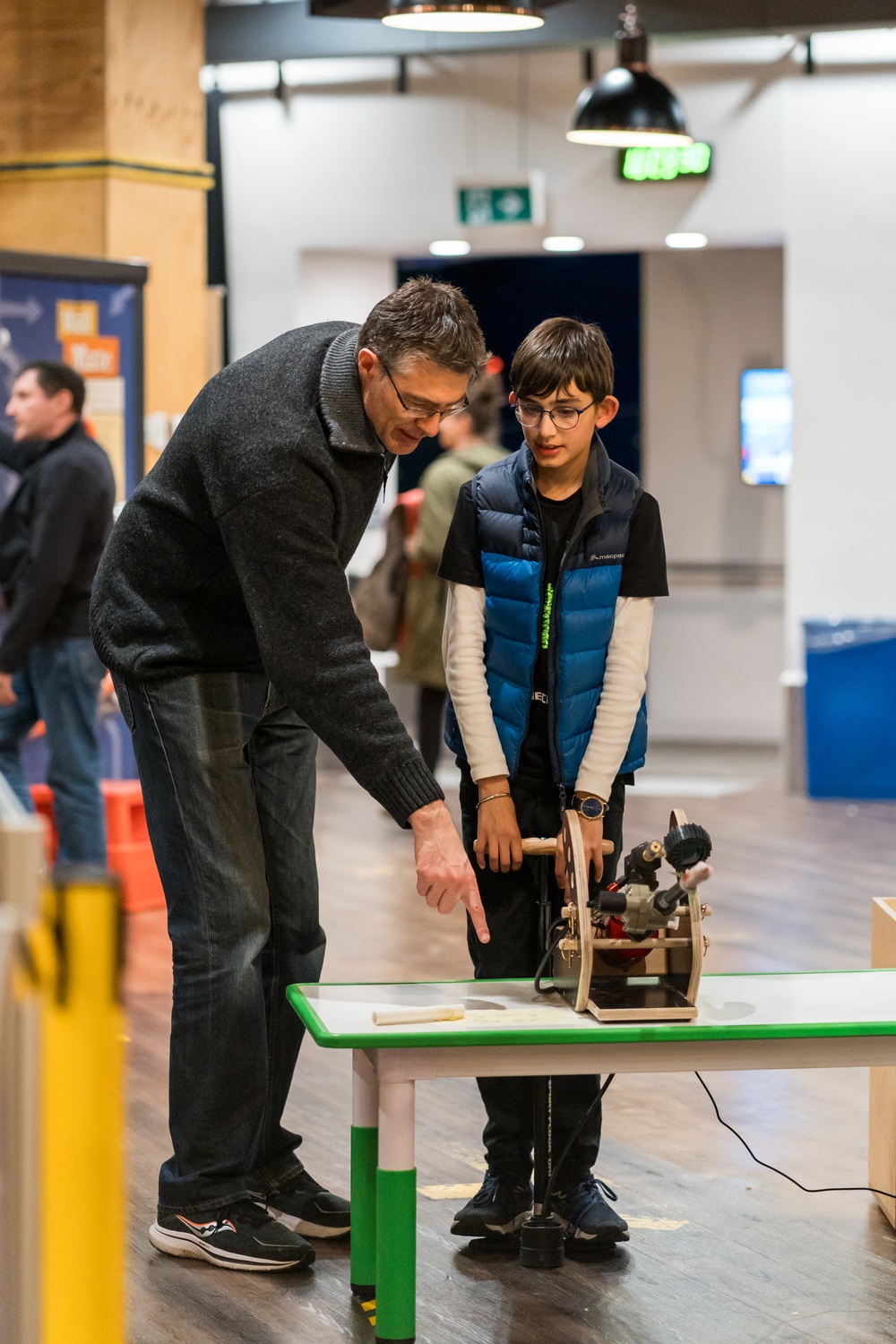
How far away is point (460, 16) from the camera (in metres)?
4.64

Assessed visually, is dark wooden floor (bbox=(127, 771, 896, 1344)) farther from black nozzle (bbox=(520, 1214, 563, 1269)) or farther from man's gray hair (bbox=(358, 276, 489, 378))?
man's gray hair (bbox=(358, 276, 489, 378))

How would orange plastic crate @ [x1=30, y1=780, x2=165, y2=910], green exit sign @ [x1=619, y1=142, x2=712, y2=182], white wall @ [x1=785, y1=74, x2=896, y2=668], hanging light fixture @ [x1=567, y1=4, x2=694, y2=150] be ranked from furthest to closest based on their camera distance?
1. green exit sign @ [x1=619, y1=142, x2=712, y2=182]
2. white wall @ [x1=785, y1=74, x2=896, y2=668]
3. hanging light fixture @ [x1=567, y1=4, x2=694, y2=150]
4. orange plastic crate @ [x1=30, y1=780, x2=165, y2=910]

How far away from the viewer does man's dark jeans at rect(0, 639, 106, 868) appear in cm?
507

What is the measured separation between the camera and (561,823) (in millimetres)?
2791

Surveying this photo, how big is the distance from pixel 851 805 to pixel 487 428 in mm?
2337

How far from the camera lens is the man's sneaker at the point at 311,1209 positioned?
2951mm

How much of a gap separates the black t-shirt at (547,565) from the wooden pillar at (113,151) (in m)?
3.96

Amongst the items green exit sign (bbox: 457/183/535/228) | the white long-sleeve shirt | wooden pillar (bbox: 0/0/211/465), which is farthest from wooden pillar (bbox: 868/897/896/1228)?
green exit sign (bbox: 457/183/535/228)

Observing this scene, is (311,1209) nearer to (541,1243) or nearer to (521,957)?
(541,1243)

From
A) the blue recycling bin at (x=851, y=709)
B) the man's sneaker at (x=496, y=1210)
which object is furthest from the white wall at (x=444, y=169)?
the man's sneaker at (x=496, y=1210)

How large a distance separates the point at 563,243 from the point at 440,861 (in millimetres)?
6852

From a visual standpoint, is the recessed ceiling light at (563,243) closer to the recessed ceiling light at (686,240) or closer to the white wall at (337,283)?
the recessed ceiling light at (686,240)

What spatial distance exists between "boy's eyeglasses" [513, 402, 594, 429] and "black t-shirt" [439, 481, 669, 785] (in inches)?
5.6

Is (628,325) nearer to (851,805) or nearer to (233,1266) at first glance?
(851,805)
